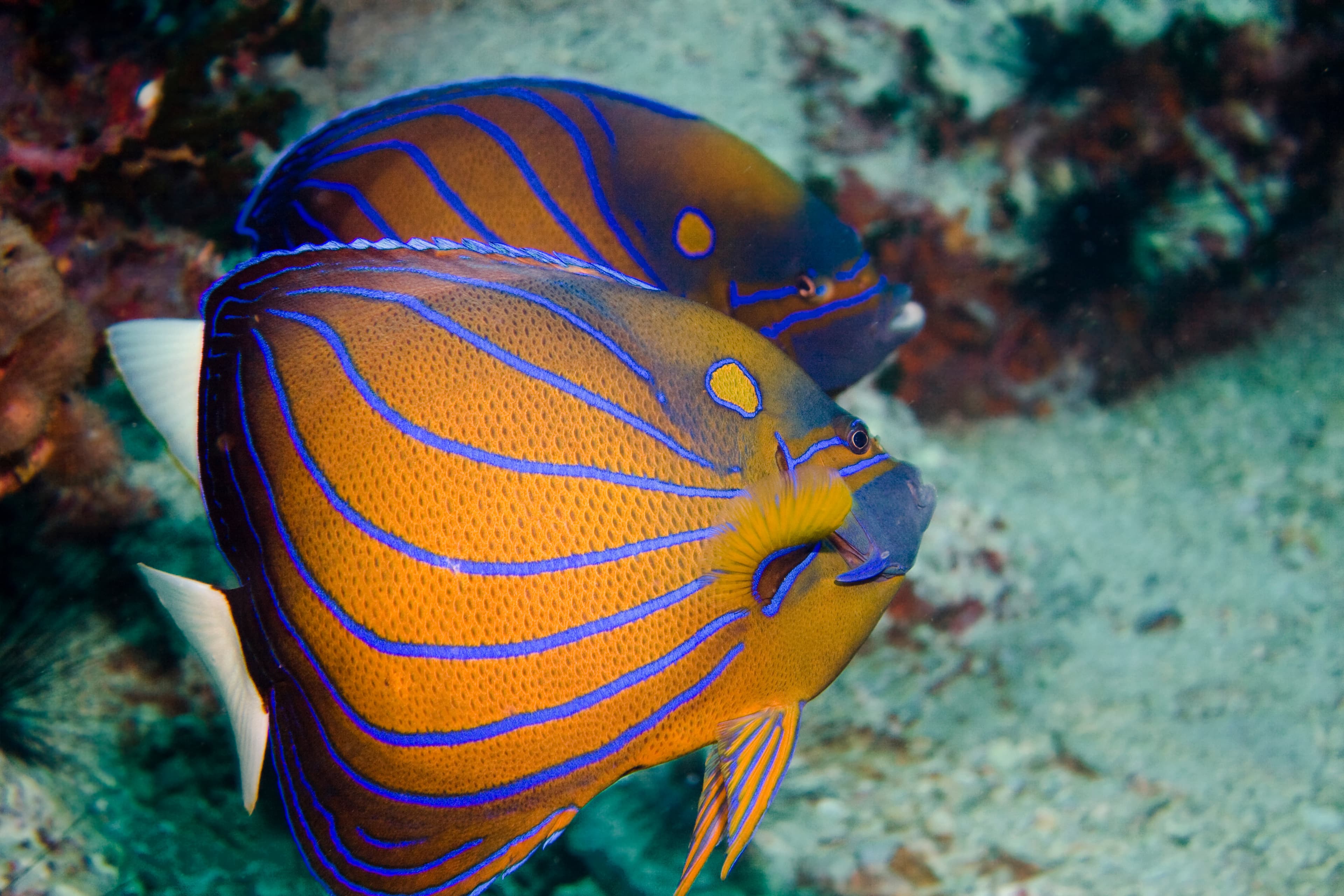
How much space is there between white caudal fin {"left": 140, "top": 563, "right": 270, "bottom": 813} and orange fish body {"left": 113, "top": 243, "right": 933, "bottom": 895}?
1cm

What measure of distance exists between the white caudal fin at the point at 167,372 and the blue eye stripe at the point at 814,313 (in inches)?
46.4

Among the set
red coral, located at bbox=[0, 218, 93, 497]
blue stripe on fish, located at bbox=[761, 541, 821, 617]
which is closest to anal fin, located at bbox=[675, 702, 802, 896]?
blue stripe on fish, located at bbox=[761, 541, 821, 617]

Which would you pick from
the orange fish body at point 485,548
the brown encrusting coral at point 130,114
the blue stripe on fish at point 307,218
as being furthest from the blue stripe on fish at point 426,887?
the brown encrusting coral at point 130,114

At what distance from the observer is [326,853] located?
1.12 m

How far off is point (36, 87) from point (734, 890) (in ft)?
11.0

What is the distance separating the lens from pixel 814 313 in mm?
1858

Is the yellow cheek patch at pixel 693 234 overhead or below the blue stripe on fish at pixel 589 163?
below

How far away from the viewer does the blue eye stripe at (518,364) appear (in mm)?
1086

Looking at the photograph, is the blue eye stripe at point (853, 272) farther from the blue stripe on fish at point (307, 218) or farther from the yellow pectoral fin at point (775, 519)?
the blue stripe on fish at point (307, 218)

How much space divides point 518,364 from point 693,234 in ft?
2.69

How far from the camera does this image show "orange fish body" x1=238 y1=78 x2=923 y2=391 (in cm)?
165

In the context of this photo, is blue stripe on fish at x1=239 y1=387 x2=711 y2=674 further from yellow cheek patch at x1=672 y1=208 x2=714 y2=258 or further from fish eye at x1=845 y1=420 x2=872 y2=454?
yellow cheek patch at x1=672 y1=208 x2=714 y2=258

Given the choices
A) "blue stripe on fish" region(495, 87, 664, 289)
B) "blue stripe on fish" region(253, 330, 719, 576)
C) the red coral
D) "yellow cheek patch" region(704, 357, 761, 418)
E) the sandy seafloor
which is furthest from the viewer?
A: the sandy seafloor

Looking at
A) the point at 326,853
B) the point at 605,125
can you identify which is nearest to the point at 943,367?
the point at 605,125
